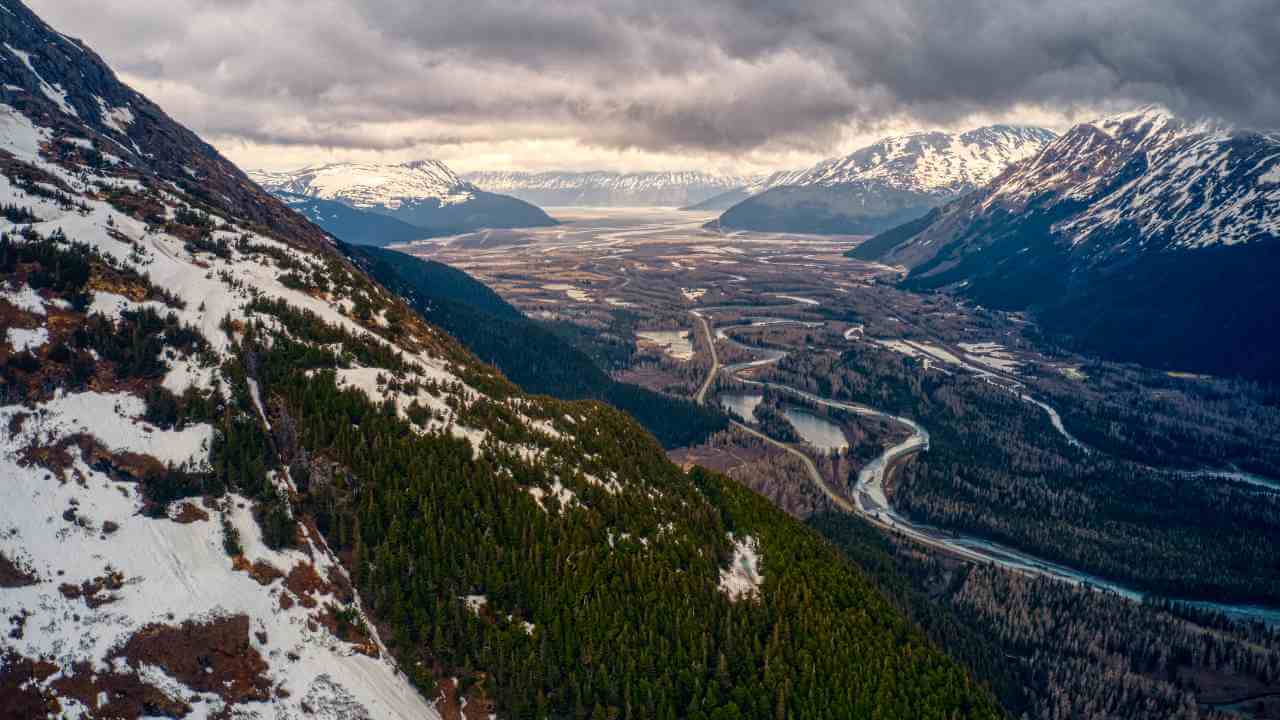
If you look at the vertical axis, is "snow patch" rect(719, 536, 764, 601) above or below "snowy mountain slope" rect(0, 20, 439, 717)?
below

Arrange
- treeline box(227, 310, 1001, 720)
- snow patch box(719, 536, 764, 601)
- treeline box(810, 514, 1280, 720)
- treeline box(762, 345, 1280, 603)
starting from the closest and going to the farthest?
treeline box(227, 310, 1001, 720) → snow patch box(719, 536, 764, 601) → treeline box(810, 514, 1280, 720) → treeline box(762, 345, 1280, 603)

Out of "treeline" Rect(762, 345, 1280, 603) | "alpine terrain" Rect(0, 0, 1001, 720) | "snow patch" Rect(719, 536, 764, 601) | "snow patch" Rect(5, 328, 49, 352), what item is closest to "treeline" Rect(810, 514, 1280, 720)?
"treeline" Rect(762, 345, 1280, 603)

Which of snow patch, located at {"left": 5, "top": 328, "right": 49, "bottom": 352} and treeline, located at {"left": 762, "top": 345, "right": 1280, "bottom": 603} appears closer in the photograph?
snow patch, located at {"left": 5, "top": 328, "right": 49, "bottom": 352}

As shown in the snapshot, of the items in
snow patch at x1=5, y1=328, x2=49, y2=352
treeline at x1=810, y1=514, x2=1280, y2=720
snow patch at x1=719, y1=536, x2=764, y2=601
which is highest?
snow patch at x1=5, y1=328, x2=49, y2=352

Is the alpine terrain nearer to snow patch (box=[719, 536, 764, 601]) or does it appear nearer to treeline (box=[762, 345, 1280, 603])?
snow patch (box=[719, 536, 764, 601])

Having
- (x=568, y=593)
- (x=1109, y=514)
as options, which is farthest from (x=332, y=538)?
(x=1109, y=514)

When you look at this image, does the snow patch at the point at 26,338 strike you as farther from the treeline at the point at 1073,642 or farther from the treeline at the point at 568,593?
the treeline at the point at 1073,642

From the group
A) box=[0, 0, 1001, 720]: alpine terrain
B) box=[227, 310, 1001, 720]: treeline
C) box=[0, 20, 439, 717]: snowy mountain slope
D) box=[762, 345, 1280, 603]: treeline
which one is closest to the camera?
box=[0, 20, 439, 717]: snowy mountain slope

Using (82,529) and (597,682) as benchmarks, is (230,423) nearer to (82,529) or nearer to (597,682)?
(82,529)

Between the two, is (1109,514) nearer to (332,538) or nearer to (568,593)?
(568,593)
